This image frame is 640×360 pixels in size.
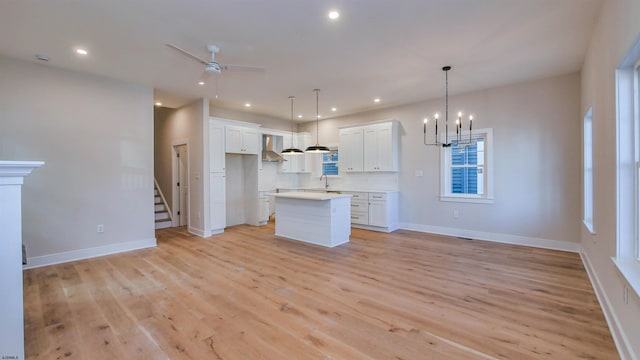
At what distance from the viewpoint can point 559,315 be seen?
2.53 metres

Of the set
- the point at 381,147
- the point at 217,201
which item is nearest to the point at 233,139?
the point at 217,201

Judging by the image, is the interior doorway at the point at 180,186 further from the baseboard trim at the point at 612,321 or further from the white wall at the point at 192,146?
the baseboard trim at the point at 612,321

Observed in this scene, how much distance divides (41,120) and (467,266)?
252 inches

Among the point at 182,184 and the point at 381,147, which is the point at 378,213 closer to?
the point at 381,147

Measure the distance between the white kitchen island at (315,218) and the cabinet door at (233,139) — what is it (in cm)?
176

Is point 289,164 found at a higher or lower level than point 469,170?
higher

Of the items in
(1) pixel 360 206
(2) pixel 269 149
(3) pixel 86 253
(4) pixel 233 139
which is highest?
(4) pixel 233 139

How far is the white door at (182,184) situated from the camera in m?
6.74

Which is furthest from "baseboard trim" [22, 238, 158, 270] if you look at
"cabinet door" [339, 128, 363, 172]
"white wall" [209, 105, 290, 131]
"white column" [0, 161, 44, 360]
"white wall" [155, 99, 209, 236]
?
"cabinet door" [339, 128, 363, 172]

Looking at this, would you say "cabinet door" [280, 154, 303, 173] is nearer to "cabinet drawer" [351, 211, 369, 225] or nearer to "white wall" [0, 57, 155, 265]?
"cabinet drawer" [351, 211, 369, 225]

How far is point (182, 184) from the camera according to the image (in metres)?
6.93

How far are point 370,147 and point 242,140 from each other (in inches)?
120

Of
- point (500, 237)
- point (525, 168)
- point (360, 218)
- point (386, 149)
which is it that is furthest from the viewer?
point (360, 218)

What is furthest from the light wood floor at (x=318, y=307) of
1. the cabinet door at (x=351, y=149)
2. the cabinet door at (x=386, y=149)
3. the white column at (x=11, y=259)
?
the cabinet door at (x=351, y=149)
